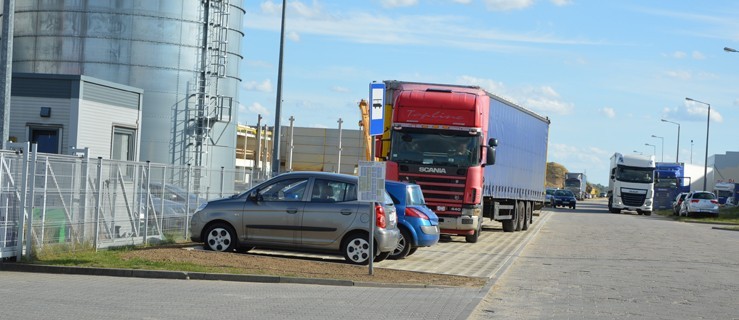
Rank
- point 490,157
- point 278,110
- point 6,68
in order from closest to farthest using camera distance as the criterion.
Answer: point 6,68 → point 490,157 → point 278,110

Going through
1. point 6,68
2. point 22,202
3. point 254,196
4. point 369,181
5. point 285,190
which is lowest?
point 22,202

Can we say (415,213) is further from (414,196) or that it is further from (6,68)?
(6,68)

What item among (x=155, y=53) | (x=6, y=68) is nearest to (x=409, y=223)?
(x=6, y=68)

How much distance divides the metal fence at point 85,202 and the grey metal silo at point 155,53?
1769 centimetres

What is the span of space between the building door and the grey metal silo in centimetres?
679

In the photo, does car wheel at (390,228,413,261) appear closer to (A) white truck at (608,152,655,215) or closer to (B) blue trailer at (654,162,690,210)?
(A) white truck at (608,152,655,215)

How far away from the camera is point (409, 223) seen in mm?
20781

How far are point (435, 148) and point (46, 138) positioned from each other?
14.2 metres

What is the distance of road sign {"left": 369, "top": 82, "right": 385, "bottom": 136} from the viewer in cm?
1741

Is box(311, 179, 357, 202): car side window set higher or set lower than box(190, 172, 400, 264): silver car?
higher

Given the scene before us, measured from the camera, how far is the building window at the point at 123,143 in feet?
119

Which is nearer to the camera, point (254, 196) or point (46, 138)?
point (254, 196)

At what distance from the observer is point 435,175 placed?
1014 inches

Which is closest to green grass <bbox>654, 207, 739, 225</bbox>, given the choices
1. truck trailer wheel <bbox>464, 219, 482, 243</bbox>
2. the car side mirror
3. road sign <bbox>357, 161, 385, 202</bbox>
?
truck trailer wheel <bbox>464, 219, 482, 243</bbox>
